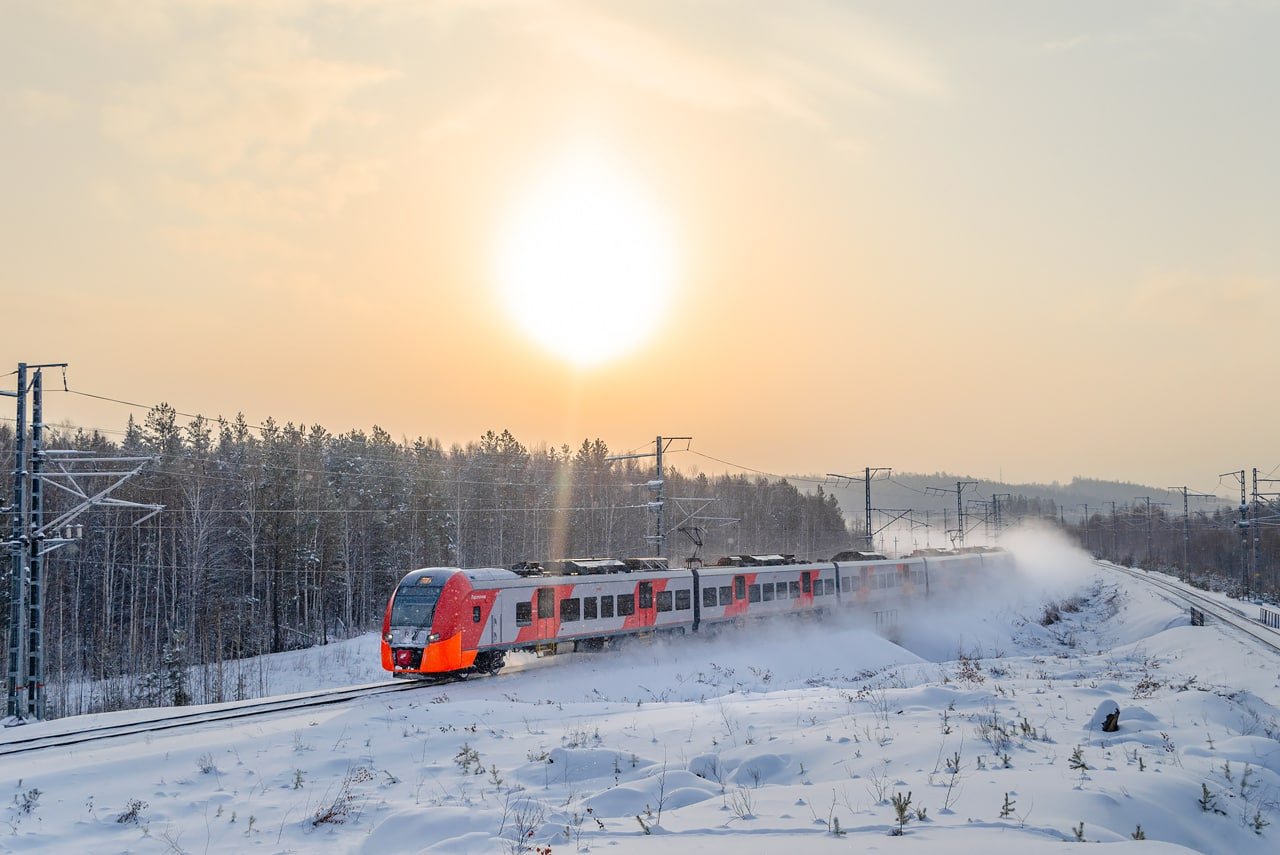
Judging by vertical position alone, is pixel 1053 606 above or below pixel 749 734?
below

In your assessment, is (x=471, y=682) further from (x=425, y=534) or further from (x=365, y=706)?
(x=425, y=534)

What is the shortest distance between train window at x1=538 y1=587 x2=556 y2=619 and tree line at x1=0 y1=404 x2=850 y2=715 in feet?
51.1

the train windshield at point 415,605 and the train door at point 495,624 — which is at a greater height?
the train windshield at point 415,605

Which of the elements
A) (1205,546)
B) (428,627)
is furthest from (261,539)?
(1205,546)

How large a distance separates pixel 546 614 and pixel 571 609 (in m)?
1.24

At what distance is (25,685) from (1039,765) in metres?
23.9

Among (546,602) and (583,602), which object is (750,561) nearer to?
(583,602)

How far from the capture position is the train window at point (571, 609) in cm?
2717

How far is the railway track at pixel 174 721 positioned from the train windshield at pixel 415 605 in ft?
6.27

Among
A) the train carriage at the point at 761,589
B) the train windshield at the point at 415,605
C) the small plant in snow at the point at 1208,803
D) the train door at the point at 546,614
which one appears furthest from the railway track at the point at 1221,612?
the train windshield at the point at 415,605

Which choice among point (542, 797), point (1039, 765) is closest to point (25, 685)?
point (542, 797)

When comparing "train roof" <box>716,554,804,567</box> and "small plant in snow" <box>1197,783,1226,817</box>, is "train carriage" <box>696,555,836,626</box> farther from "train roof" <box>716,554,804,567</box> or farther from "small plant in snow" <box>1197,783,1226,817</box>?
"small plant in snow" <box>1197,783,1226,817</box>

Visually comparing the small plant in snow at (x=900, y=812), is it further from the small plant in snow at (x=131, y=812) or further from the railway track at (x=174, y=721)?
the railway track at (x=174, y=721)

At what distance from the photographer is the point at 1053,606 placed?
60219 millimetres
